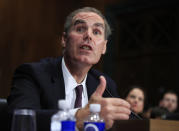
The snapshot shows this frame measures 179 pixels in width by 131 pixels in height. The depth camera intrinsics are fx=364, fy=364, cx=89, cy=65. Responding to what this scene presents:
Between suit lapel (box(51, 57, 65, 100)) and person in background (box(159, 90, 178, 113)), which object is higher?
suit lapel (box(51, 57, 65, 100))

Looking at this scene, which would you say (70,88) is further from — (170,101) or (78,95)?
(170,101)

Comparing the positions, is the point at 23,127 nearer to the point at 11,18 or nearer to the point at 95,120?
the point at 95,120

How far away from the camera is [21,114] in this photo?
128 cm

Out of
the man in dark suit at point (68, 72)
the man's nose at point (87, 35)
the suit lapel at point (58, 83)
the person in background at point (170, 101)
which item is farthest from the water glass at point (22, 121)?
the person in background at point (170, 101)

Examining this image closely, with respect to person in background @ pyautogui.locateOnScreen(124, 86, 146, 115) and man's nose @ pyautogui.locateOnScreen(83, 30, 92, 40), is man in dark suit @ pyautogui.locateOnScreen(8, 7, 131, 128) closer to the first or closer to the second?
man's nose @ pyautogui.locateOnScreen(83, 30, 92, 40)

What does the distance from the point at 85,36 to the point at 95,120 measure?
0.88m

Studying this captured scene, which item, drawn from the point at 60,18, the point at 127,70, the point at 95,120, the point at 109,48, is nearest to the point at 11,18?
the point at 60,18

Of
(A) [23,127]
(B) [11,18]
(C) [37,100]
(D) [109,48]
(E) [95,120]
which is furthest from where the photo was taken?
(D) [109,48]

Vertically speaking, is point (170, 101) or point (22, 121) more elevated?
point (22, 121)

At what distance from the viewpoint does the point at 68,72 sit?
229 cm

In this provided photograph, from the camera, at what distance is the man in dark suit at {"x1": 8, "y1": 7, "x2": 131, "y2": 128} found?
78.1 inches

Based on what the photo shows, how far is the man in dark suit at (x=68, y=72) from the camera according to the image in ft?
6.51

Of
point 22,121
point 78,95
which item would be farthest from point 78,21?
point 22,121

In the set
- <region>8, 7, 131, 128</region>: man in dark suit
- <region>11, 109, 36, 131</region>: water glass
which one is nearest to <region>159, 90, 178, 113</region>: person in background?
<region>8, 7, 131, 128</region>: man in dark suit
